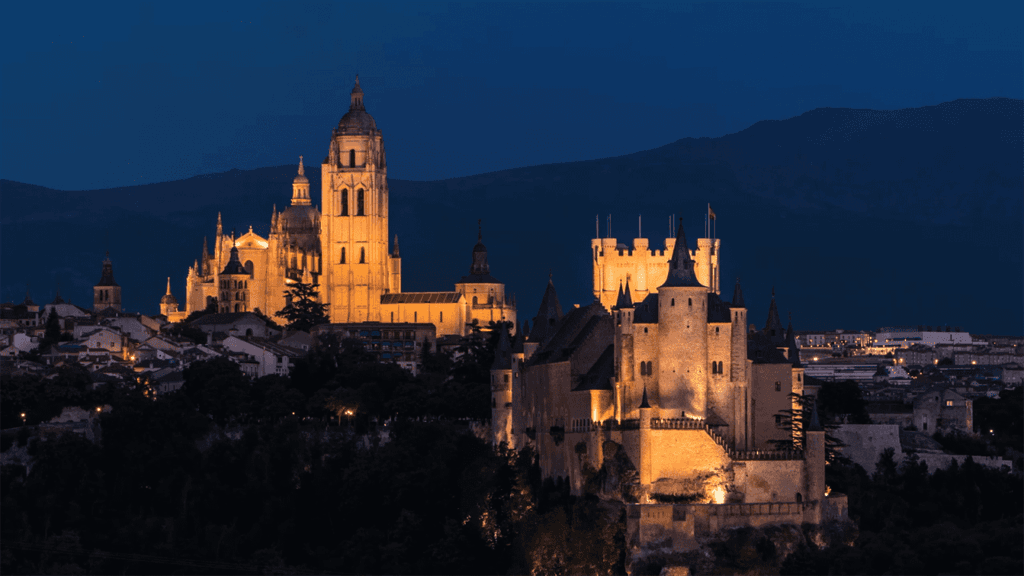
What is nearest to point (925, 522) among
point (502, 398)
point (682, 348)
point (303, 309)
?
point (682, 348)

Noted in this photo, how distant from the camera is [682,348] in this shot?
60.7 metres

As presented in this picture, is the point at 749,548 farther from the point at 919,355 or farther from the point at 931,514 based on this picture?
the point at 919,355

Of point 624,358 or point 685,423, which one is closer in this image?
point 685,423

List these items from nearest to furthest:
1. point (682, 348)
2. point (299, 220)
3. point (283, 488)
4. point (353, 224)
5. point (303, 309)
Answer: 1. point (682, 348)
2. point (283, 488)
3. point (303, 309)
4. point (353, 224)
5. point (299, 220)

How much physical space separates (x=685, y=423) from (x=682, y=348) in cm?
264

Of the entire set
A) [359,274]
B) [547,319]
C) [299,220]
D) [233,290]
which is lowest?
[547,319]

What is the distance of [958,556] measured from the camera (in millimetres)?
59656

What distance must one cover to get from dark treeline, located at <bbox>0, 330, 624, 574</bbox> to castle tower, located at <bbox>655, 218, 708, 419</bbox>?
4.38 meters

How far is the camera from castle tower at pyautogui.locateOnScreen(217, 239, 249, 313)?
125 meters

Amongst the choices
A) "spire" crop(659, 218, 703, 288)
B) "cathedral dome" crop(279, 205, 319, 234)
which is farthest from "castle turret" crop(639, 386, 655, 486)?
"cathedral dome" crop(279, 205, 319, 234)

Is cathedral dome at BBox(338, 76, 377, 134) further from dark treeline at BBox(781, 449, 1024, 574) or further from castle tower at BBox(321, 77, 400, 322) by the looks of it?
dark treeline at BBox(781, 449, 1024, 574)

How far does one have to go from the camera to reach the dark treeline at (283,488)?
66500 millimetres

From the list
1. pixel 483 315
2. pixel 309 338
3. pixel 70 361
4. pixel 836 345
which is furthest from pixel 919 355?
pixel 70 361

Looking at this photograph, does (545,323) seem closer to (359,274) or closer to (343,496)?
(343,496)
